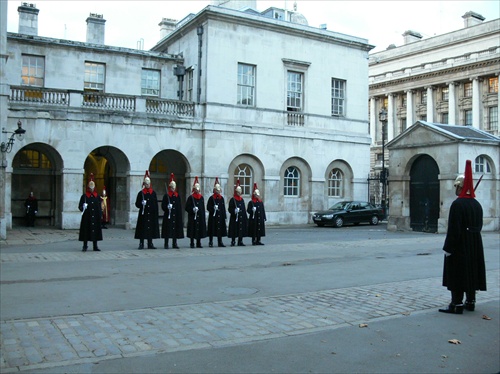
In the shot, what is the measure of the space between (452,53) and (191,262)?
212 ft

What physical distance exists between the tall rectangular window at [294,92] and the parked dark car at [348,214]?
20.5 ft

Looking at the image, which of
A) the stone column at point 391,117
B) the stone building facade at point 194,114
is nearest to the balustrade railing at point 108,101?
the stone building facade at point 194,114

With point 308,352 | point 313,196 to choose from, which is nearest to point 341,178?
point 313,196

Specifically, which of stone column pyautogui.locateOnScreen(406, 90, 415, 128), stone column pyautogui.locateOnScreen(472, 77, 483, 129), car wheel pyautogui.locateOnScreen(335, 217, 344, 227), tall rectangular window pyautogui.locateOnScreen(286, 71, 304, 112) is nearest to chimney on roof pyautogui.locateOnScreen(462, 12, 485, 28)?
stone column pyautogui.locateOnScreen(406, 90, 415, 128)

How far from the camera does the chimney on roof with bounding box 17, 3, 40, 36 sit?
103 feet

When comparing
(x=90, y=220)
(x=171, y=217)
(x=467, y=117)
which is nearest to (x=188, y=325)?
(x=90, y=220)

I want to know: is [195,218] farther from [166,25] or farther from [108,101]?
[166,25]

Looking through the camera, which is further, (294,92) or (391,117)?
(391,117)

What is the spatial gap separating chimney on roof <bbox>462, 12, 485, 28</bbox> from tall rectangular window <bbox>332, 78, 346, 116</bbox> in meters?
45.2

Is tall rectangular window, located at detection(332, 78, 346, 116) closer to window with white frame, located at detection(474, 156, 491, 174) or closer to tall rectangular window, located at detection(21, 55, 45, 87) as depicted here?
window with white frame, located at detection(474, 156, 491, 174)

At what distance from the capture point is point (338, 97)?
34719 millimetres

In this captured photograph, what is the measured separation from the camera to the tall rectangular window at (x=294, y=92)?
32.7 metres

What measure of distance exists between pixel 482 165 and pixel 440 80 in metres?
48.6

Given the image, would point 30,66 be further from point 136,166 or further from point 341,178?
point 341,178
